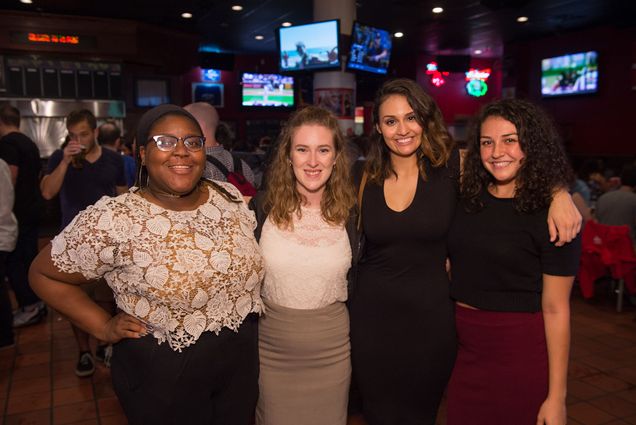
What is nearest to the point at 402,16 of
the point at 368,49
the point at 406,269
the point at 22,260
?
the point at 368,49

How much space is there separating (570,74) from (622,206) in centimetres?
670

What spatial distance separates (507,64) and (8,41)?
10.4m

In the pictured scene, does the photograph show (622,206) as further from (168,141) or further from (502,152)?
(168,141)

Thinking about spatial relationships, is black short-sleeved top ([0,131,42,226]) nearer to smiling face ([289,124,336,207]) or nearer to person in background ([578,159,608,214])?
smiling face ([289,124,336,207])

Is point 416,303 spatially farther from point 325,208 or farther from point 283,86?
point 283,86

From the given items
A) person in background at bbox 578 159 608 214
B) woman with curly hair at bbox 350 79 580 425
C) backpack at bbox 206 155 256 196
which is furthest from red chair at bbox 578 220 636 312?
backpack at bbox 206 155 256 196

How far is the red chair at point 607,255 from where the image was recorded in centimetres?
465

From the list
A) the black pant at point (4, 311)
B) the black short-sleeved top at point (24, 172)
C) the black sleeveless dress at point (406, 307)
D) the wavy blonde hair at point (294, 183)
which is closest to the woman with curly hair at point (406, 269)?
the black sleeveless dress at point (406, 307)

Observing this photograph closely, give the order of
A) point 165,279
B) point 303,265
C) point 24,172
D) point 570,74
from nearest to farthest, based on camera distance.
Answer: point 165,279 < point 303,265 < point 24,172 < point 570,74

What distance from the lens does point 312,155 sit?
2096 mm

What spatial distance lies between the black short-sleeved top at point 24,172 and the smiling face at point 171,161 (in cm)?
332

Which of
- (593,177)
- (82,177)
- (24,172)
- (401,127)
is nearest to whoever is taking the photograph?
(401,127)

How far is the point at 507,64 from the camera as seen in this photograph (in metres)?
12.2

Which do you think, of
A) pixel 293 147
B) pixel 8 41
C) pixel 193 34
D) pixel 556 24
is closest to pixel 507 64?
pixel 556 24
